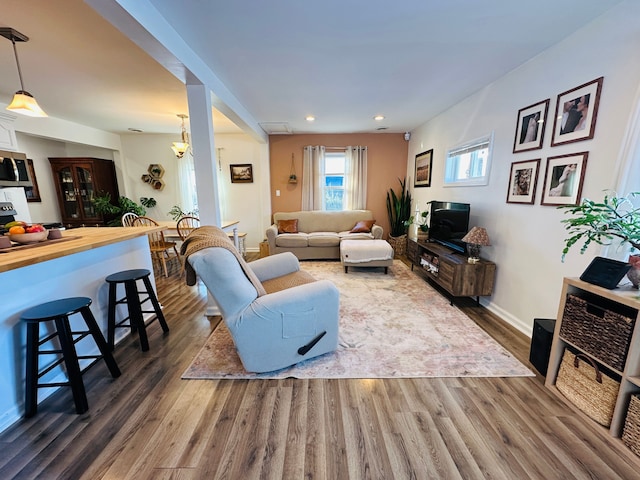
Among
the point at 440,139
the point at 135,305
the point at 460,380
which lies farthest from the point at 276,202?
the point at 460,380

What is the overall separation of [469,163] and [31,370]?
430cm

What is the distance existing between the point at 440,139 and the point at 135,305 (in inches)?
170

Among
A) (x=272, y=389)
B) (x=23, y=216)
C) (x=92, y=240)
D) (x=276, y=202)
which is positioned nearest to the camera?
(x=272, y=389)

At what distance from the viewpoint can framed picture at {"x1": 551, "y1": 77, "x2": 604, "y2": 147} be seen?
177 cm

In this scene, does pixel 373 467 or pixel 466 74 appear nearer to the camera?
pixel 373 467

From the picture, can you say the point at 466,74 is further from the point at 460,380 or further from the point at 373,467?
the point at 373,467

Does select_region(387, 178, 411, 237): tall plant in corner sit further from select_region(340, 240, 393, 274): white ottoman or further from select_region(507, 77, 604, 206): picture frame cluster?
select_region(507, 77, 604, 206): picture frame cluster

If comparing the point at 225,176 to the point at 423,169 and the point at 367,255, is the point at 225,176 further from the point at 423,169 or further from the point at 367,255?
the point at 423,169

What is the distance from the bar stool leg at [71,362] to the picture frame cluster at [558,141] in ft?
11.2

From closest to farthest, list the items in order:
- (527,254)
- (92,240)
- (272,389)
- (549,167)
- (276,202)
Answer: (272,389) < (92,240) < (549,167) < (527,254) < (276,202)

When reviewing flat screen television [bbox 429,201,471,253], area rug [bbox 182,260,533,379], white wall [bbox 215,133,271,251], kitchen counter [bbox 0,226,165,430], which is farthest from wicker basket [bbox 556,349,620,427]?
white wall [bbox 215,133,271,251]

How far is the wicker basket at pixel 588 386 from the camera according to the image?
1.37 meters

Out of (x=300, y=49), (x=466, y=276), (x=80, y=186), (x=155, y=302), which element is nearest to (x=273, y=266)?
(x=155, y=302)

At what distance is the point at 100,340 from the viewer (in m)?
1.71
